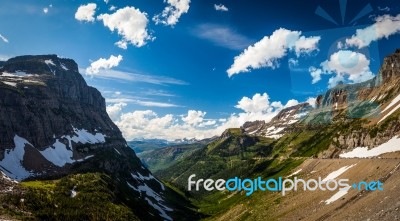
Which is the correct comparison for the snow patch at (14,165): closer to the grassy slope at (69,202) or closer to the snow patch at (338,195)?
the grassy slope at (69,202)

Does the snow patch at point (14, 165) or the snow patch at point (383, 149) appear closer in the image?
the snow patch at point (383, 149)

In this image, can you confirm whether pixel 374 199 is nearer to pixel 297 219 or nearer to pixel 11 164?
pixel 297 219

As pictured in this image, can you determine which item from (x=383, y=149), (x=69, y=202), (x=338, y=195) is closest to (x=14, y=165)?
(x=69, y=202)

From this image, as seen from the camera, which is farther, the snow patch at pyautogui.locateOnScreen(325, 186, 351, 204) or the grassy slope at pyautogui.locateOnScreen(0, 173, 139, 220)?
the grassy slope at pyautogui.locateOnScreen(0, 173, 139, 220)

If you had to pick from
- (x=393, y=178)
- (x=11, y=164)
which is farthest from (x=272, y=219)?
(x=11, y=164)

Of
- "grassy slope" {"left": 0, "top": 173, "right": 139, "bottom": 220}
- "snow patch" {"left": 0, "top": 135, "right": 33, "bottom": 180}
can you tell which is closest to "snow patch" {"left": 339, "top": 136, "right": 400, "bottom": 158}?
"grassy slope" {"left": 0, "top": 173, "right": 139, "bottom": 220}

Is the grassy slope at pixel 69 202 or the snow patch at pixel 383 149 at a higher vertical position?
the snow patch at pixel 383 149

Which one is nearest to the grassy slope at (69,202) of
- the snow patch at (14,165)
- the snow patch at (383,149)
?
the snow patch at (14,165)

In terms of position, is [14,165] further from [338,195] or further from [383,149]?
[383,149]

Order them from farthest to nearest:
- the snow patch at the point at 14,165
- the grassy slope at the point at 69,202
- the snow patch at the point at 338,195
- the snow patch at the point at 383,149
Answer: the snow patch at the point at 14,165
the snow patch at the point at 383,149
the grassy slope at the point at 69,202
the snow patch at the point at 338,195

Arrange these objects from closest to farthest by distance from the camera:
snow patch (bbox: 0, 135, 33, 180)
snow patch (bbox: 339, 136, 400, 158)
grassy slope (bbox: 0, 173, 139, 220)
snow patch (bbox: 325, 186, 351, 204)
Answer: snow patch (bbox: 325, 186, 351, 204)
grassy slope (bbox: 0, 173, 139, 220)
snow patch (bbox: 339, 136, 400, 158)
snow patch (bbox: 0, 135, 33, 180)

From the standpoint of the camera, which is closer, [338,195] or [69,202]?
[338,195]

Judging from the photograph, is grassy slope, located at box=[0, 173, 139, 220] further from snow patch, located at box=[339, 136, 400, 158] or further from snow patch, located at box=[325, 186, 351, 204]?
snow patch, located at box=[339, 136, 400, 158]

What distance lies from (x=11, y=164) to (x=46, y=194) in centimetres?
8644
